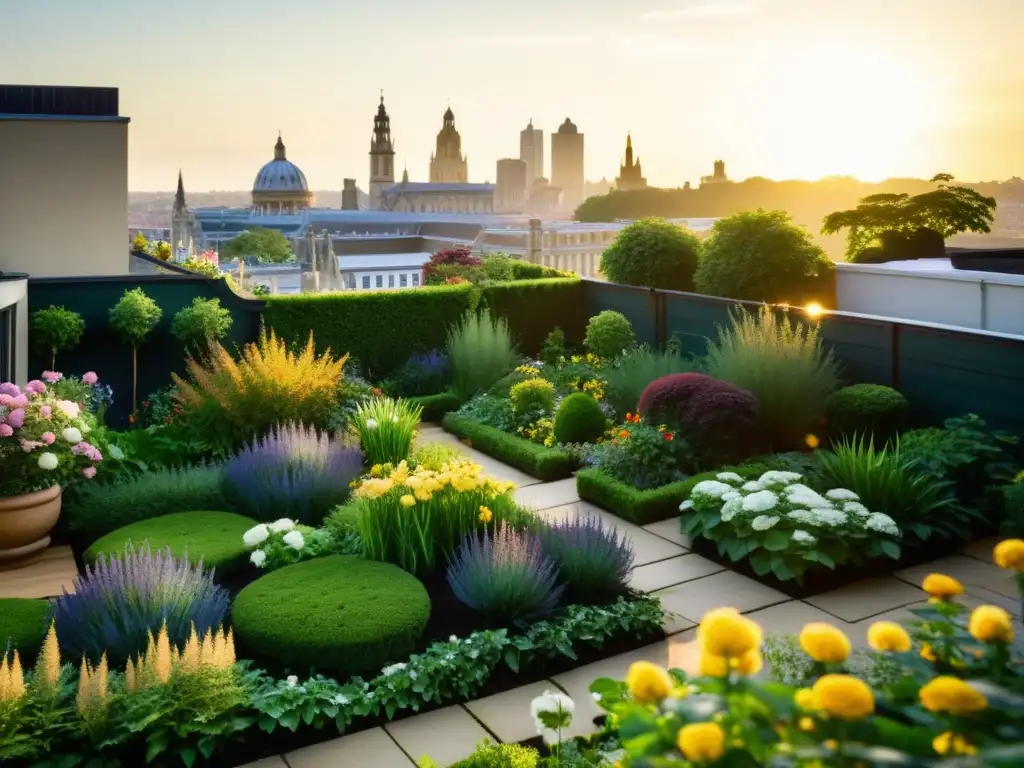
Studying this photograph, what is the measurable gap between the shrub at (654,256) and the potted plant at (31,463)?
8.23 m

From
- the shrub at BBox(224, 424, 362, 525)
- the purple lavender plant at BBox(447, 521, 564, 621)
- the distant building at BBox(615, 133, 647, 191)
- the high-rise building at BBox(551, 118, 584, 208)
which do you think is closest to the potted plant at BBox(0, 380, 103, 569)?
the shrub at BBox(224, 424, 362, 525)

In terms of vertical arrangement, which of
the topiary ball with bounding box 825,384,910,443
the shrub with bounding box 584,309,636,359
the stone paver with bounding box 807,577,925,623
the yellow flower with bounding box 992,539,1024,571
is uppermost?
the shrub with bounding box 584,309,636,359

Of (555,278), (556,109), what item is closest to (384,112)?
(556,109)

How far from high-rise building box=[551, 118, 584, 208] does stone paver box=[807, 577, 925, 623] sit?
562 feet

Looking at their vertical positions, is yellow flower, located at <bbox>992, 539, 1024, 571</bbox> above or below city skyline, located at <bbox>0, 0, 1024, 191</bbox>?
below

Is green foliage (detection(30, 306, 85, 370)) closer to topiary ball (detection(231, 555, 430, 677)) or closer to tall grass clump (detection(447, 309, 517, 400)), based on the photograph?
tall grass clump (detection(447, 309, 517, 400))

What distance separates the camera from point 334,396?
31.8 ft

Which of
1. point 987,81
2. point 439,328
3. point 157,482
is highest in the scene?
point 987,81

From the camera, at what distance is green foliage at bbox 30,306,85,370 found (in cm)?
1004

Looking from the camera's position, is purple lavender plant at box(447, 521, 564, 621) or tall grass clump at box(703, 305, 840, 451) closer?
purple lavender plant at box(447, 521, 564, 621)

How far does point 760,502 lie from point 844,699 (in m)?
5.08

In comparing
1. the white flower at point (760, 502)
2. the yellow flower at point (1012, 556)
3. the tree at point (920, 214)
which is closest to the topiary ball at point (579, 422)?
the white flower at point (760, 502)

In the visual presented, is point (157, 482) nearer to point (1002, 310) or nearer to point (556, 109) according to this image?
point (1002, 310)

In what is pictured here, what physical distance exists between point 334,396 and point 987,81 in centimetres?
829
